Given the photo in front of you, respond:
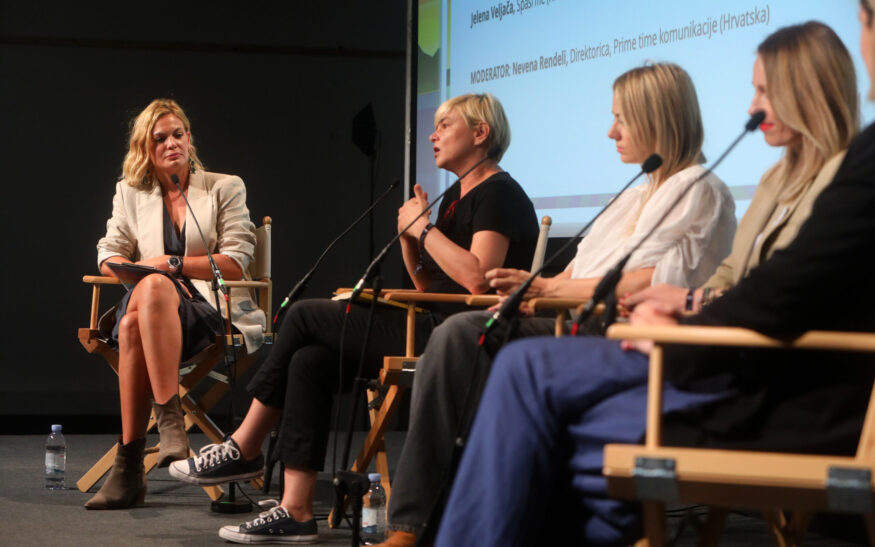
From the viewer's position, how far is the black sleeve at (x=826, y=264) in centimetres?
143

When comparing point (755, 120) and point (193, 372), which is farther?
point (193, 372)

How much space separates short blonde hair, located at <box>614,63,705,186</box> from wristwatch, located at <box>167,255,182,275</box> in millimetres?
1892

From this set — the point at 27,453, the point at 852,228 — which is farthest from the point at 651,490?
the point at 27,453

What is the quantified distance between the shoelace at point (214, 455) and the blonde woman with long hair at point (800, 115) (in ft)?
4.46

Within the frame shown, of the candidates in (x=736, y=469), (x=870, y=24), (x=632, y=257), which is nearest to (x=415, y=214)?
(x=632, y=257)

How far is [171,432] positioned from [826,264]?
7.87ft

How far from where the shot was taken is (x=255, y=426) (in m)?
2.89

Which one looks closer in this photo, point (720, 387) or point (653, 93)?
point (720, 387)

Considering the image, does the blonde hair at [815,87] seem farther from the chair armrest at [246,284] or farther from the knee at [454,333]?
the chair armrest at [246,284]

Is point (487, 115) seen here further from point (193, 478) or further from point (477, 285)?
point (193, 478)

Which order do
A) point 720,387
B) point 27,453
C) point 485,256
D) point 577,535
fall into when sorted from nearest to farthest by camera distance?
1. point 720,387
2. point 577,535
3. point 485,256
4. point 27,453

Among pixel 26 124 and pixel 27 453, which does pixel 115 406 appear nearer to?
pixel 27 453

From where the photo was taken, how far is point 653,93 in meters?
2.53

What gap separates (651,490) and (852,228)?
444mm
